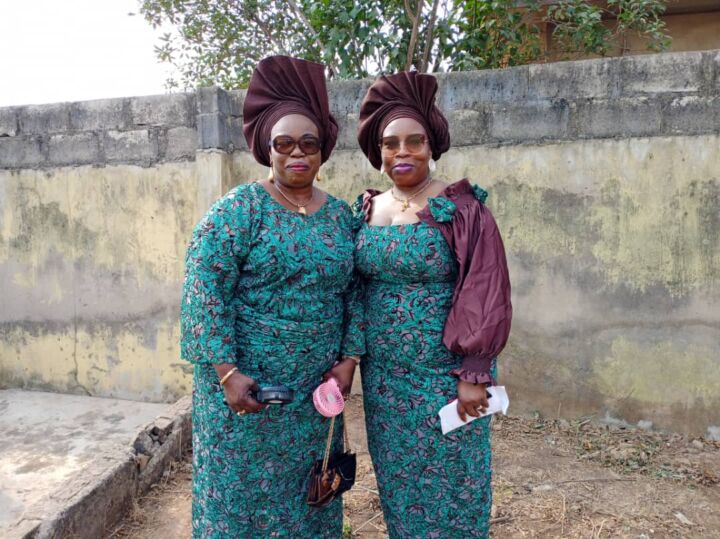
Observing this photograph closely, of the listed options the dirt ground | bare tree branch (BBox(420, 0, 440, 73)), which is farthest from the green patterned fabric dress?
bare tree branch (BBox(420, 0, 440, 73))

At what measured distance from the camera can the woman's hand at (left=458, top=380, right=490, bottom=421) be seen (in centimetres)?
191

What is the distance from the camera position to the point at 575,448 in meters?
3.44

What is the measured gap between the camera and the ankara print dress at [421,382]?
196 cm

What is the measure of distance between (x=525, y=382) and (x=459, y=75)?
2.08m

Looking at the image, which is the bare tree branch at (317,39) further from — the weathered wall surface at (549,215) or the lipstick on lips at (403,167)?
the lipstick on lips at (403,167)

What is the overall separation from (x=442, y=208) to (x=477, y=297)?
34 centimetres

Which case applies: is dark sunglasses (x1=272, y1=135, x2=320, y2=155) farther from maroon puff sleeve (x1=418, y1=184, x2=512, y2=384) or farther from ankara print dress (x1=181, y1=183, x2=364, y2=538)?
maroon puff sleeve (x1=418, y1=184, x2=512, y2=384)

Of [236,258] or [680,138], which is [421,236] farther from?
[680,138]

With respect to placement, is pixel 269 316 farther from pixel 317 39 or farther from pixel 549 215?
pixel 317 39

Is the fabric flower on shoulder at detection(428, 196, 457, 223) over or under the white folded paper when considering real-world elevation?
over

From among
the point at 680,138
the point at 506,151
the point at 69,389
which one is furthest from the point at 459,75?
the point at 69,389

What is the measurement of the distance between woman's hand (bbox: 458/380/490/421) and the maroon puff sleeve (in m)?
0.04

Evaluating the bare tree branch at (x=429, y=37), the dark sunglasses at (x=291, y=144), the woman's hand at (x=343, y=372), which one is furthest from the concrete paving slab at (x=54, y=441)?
the bare tree branch at (x=429, y=37)

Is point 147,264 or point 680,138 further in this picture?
point 147,264
